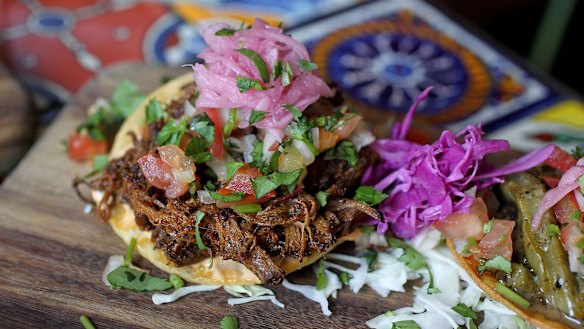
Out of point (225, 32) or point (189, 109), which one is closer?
point (225, 32)

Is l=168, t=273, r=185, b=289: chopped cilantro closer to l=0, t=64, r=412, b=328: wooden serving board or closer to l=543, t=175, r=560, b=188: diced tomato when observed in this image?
l=0, t=64, r=412, b=328: wooden serving board

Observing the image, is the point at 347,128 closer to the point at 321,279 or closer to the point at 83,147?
the point at 321,279

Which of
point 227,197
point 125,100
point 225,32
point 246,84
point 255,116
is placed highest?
point 225,32

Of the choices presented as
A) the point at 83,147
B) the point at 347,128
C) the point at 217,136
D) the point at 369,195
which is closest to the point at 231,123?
the point at 217,136

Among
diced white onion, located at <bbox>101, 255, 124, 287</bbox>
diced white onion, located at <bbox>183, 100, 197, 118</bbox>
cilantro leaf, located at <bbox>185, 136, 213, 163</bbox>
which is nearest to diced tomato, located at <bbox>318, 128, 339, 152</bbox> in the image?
cilantro leaf, located at <bbox>185, 136, 213, 163</bbox>

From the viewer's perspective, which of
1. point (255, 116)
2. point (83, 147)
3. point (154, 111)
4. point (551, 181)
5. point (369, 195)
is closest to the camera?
point (255, 116)
